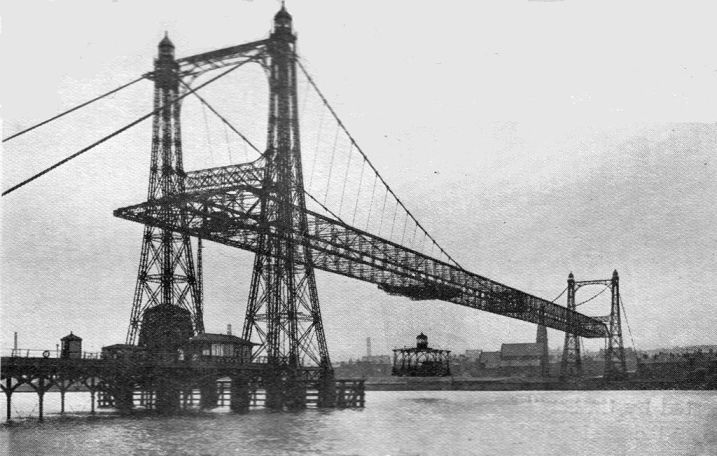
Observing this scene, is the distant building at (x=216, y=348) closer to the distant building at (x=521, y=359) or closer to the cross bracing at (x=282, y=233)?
the cross bracing at (x=282, y=233)

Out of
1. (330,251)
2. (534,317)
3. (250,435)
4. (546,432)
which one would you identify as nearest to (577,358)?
(534,317)

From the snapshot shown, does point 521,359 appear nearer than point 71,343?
No

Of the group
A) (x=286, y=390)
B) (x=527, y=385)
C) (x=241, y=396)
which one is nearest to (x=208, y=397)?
(x=241, y=396)

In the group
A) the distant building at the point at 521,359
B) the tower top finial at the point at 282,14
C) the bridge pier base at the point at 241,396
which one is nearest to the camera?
the tower top finial at the point at 282,14

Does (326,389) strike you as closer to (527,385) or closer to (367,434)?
(367,434)

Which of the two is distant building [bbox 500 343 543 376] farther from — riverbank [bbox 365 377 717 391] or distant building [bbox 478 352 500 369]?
riverbank [bbox 365 377 717 391]

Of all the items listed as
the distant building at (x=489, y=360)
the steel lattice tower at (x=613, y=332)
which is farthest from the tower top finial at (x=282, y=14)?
the distant building at (x=489, y=360)
